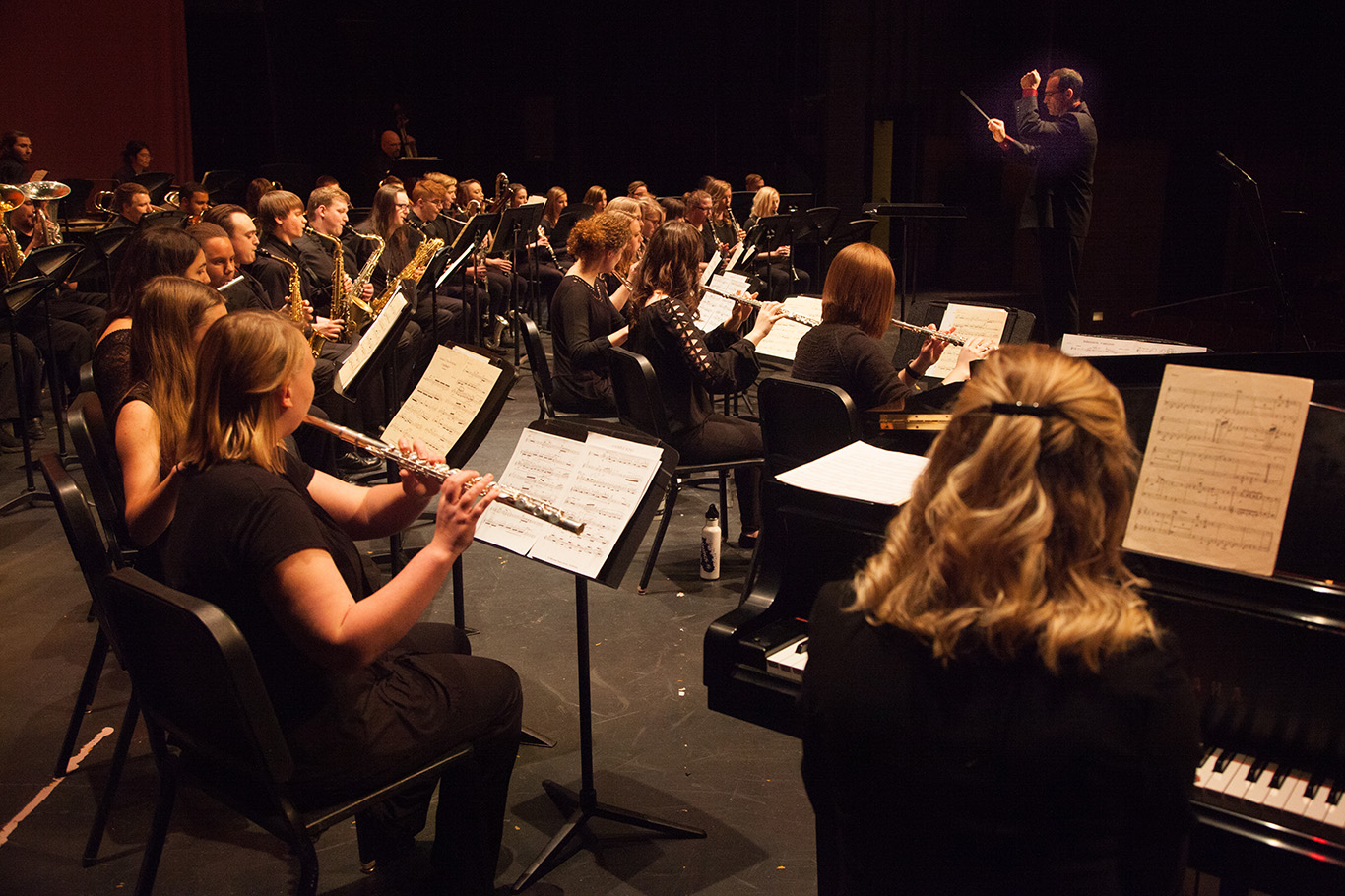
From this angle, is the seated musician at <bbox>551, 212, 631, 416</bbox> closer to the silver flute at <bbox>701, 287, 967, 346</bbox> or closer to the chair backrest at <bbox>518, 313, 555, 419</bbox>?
the chair backrest at <bbox>518, 313, 555, 419</bbox>

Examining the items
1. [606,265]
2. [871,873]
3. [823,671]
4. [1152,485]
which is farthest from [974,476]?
[606,265]

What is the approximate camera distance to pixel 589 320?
4.77 m

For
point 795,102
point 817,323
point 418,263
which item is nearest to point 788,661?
point 817,323

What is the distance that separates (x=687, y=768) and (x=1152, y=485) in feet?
5.28

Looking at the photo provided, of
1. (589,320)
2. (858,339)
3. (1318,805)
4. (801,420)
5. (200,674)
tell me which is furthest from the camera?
(589,320)

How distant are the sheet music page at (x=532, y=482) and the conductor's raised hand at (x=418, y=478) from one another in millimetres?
140

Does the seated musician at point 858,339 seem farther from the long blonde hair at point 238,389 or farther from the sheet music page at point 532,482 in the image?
the long blonde hair at point 238,389

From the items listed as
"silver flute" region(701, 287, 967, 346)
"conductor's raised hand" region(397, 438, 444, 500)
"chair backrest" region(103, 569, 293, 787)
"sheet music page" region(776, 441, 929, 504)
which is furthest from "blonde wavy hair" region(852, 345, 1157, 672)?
"silver flute" region(701, 287, 967, 346)

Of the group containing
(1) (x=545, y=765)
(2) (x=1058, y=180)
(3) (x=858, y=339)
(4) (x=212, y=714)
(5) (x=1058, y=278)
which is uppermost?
(2) (x=1058, y=180)

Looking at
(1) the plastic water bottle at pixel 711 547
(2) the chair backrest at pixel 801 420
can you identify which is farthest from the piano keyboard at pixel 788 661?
(1) the plastic water bottle at pixel 711 547

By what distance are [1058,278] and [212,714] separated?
581cm

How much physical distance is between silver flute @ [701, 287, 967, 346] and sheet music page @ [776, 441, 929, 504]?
1.56m

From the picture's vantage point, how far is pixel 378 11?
42.0ft

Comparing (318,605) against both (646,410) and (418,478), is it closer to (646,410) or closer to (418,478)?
(418,478)
